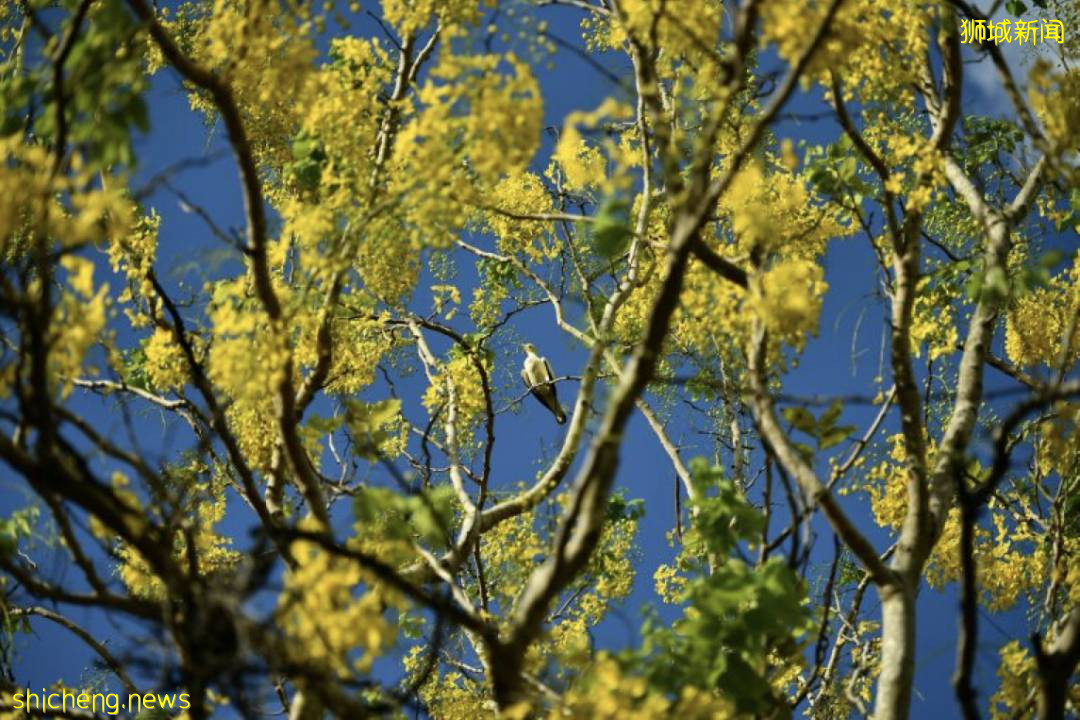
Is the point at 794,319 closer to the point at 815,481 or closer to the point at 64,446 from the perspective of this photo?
the point at 815,481

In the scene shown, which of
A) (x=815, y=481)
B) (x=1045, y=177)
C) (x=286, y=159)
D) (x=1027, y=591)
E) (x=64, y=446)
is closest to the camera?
(x=64, y=446)

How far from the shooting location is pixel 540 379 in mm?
5719

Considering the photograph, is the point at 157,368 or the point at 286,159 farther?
the point at 286,159

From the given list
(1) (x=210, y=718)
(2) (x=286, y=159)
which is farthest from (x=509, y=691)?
(2) (x=286, y=159)

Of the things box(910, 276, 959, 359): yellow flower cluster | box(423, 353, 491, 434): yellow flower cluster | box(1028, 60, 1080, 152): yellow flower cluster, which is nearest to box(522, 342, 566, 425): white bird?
box(423, 353, 491, 434): yellow flower cluster

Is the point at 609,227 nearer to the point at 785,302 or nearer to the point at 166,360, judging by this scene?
the point at 785,302

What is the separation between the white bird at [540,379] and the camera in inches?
212

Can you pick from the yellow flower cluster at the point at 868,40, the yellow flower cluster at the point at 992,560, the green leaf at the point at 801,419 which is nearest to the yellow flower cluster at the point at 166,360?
the green leaf at the point at 801,419

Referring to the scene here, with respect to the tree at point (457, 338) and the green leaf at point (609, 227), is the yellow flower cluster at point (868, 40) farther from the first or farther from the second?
the green leaf at point (609, 227)

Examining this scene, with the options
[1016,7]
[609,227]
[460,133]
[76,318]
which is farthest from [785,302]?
[1016,7]

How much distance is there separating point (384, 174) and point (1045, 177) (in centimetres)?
199

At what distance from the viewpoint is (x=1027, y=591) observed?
4371 mm

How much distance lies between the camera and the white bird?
538cm

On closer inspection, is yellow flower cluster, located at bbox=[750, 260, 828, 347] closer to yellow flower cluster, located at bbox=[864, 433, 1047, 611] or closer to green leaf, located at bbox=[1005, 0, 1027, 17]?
yellow flower cluster, located at bbox=[864, 433, 1047, 611]
